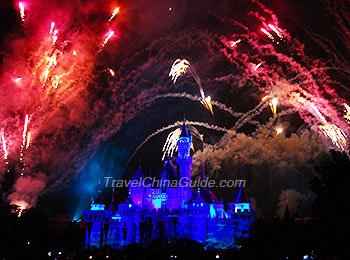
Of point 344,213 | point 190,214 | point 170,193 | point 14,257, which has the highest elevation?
point 170,193

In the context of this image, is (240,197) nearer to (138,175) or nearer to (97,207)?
(138,175)

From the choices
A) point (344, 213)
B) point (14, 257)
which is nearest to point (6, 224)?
point (14, 257)

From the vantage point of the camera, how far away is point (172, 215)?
69.2m

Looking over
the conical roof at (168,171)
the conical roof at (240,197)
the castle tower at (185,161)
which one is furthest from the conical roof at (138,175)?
the conical roof at (240,197)

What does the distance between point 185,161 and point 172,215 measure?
10.8 meters

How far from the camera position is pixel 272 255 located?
157ft

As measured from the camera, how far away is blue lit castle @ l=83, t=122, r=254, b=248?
221ft

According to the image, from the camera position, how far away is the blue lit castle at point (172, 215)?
6738 centimetres

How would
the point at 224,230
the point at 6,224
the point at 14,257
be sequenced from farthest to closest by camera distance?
the point at 224,230 → the point at 6,224 → the point at 14,257

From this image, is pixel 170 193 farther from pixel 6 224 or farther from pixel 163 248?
pixel 6 224

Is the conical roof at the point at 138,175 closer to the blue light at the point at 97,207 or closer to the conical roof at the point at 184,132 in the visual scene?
the blue light at the point at 97,207

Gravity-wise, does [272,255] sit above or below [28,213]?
below

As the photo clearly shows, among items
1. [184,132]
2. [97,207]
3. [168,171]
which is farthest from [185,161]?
[97,207]

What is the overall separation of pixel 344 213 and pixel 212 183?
38501 mm
